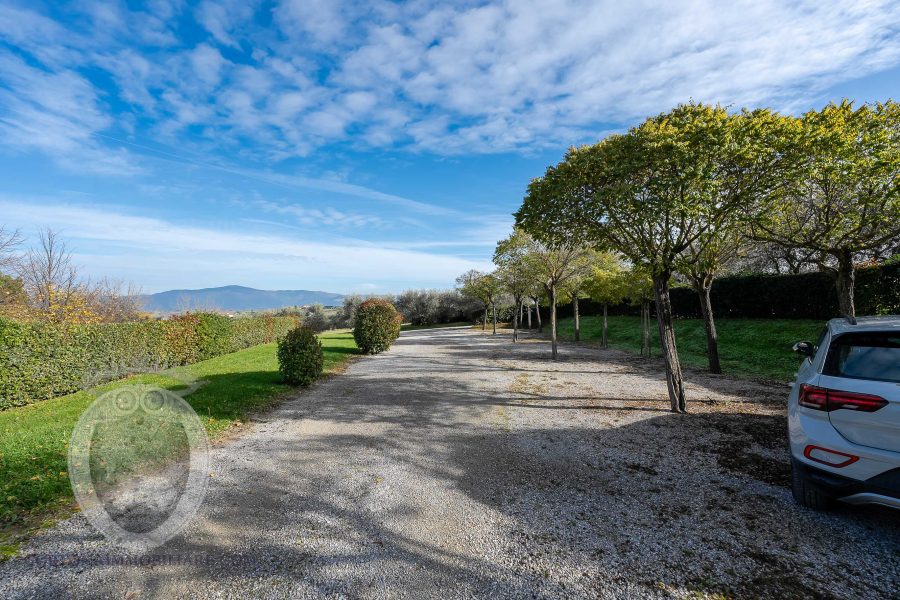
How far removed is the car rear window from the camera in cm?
271

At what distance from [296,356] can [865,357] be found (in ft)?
30.7

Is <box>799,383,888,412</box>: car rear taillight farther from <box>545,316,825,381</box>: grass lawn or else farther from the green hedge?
the green hedge

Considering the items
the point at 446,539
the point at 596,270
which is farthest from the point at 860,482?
the point at 596,270

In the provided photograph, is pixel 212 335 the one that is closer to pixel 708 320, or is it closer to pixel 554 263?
pixel 554 263

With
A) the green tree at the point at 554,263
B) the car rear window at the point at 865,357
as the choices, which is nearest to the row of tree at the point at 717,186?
the car rear window at the point at 865,357

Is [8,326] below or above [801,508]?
above

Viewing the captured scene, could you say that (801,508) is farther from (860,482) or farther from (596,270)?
(596,270)

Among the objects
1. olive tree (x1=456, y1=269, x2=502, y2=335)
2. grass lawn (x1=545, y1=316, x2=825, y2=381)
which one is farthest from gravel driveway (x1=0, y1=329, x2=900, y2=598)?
olive tree (x1=456, y1=269, x2=502, y2=335)

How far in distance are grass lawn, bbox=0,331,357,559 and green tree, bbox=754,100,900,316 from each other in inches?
375

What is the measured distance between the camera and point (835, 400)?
2.81 m

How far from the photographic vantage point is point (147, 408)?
20.1 feet

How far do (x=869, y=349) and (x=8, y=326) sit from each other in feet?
44.0

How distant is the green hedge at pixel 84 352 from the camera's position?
26.0 ft

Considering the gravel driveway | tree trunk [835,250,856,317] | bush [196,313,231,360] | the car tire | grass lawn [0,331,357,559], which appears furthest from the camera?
bush [196,313,231,360]
